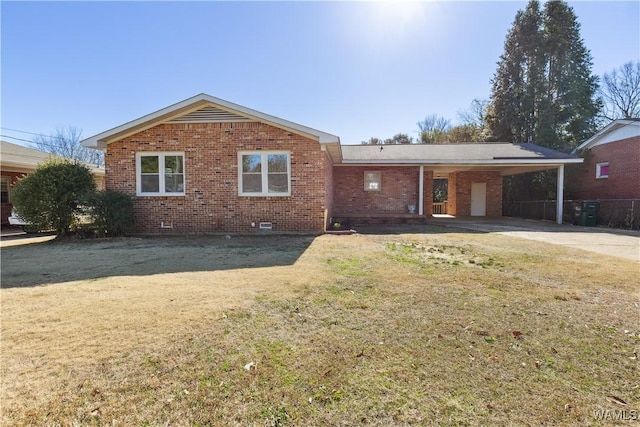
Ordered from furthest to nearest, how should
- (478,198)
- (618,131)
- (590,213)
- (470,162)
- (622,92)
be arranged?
(622,92) < (478,198) < (618,131) < (470,162) < (590,213)

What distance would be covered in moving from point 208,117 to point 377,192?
9.58m

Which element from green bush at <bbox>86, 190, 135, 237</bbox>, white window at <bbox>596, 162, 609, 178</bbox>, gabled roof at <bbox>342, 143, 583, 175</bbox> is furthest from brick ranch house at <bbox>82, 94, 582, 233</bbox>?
white window at <bbox>596, 162, 609, 178</bbox>

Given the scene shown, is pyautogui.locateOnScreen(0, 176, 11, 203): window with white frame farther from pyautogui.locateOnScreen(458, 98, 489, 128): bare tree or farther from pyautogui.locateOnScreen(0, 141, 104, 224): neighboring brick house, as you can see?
pyautogui.locateOnScreen(458, 98, 489, 128): bare tree

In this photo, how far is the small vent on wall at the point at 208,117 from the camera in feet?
35.1

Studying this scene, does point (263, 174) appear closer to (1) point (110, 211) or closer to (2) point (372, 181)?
(1) point (110, 211)

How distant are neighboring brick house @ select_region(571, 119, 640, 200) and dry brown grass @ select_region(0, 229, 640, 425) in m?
13.7

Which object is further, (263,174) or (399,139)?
(399,139)

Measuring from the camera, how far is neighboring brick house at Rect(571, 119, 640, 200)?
15.7 m

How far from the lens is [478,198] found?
20812 mm

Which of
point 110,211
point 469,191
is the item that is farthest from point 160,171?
point 469,191

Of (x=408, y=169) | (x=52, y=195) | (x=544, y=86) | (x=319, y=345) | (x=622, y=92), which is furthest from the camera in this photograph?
(x=622, y=92)

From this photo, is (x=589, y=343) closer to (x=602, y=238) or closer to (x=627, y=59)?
(x=602, y=238)

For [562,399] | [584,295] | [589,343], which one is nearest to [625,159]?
[584,295]

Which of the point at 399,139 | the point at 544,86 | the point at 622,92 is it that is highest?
the point at 622,92
